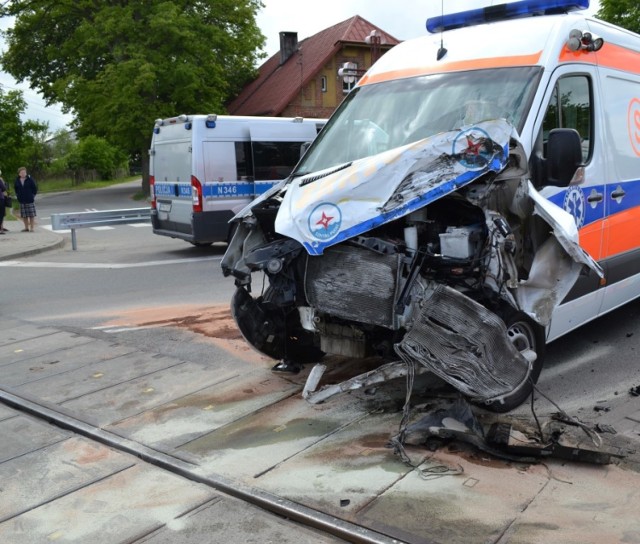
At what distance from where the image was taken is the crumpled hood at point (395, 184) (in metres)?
4.15

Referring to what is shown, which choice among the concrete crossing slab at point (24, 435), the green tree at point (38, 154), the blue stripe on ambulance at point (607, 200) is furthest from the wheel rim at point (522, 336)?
the green tree at point (38, 154)

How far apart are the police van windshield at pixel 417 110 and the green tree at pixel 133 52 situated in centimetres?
2803

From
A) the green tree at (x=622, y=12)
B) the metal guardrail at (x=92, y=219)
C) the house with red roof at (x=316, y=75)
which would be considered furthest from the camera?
the house with red roof at (x=316, y=75)

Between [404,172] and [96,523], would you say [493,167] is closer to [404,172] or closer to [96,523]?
[404,172]

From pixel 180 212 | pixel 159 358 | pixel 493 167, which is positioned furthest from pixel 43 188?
pixel 493 167

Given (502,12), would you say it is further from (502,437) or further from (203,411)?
(203,411)

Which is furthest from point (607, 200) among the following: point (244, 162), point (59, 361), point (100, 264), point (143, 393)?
point (100, 264)

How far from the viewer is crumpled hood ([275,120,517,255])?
13.6ft

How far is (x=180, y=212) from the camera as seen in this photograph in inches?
535

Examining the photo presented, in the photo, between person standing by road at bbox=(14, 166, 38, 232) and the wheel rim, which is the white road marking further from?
the wheel rim

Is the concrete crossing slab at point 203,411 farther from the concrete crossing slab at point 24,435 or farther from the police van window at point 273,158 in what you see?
the police van window at point 273,158

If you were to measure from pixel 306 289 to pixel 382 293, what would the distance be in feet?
1.80

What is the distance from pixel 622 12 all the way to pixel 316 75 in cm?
1745

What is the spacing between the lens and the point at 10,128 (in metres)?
35.5
